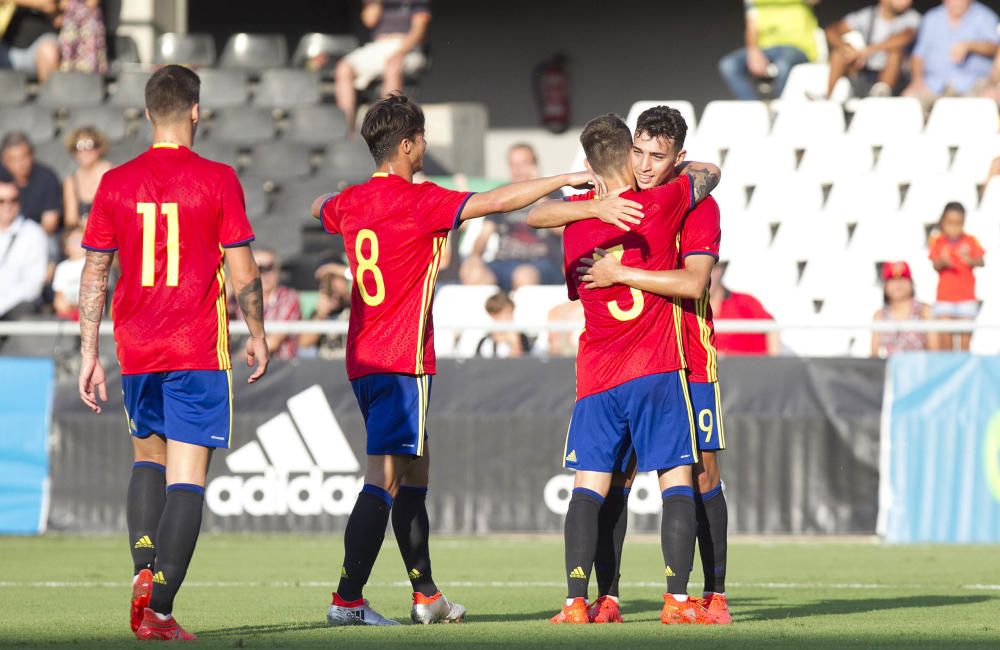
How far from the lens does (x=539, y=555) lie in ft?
37.3

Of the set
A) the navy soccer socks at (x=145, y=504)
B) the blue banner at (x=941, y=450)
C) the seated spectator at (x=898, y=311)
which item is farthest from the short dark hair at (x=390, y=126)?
the seated spectator at (x=898, y=311)

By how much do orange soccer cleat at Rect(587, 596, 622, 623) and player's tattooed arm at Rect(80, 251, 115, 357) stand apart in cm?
243

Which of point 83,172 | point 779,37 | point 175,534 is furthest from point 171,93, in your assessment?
point 779,37

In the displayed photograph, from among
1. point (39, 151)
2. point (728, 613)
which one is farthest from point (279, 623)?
point (39, 151)

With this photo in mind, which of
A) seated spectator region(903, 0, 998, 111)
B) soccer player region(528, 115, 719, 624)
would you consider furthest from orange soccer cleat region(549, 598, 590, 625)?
seated spectator region(903, 0, 998, 111)

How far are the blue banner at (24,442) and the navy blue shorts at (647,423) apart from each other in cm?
718

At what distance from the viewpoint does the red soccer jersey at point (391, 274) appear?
23.2ft

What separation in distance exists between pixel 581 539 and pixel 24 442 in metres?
7.37

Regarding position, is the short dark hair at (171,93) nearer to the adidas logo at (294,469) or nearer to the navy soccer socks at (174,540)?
the navy soccer socks at (174,540)

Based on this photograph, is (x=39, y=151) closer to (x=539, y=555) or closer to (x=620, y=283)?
(x=539, y=555)

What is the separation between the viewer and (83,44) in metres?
19.7

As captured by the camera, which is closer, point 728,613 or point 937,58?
point 728,613

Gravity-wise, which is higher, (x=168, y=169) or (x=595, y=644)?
(x=168, y=169)

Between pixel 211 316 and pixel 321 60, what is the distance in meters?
14.0
